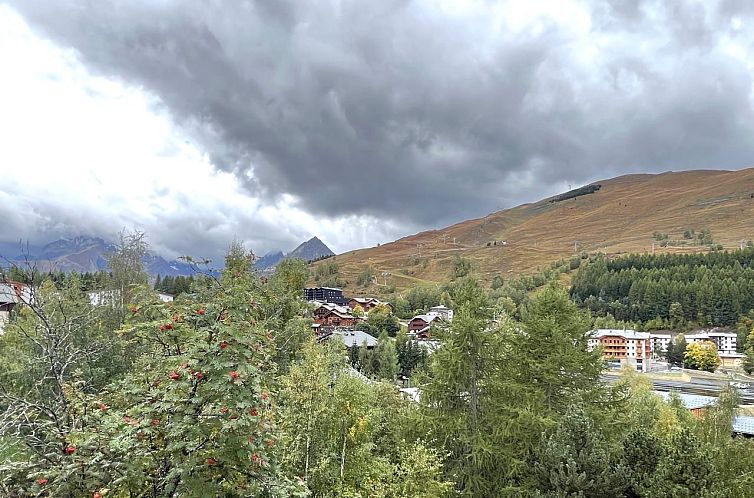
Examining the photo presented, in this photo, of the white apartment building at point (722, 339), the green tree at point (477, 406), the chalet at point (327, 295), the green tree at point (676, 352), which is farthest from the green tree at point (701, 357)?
the chalet at point (327, 295)

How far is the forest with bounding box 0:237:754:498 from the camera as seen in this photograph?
19.8 ft

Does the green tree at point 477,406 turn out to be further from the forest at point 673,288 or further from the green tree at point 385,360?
the forest at point 673,288

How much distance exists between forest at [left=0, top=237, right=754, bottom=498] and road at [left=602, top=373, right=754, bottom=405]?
32.0m

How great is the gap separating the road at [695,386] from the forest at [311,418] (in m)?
32.0

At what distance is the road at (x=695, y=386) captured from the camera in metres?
53.2

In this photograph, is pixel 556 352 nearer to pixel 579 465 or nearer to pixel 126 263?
pixel 579 465

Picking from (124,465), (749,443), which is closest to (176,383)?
(124,465)

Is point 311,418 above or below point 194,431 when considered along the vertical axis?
below

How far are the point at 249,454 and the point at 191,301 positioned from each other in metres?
2.92

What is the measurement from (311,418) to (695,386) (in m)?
66.3

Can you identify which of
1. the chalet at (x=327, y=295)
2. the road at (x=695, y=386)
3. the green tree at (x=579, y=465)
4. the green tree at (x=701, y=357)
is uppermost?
the chalet at (x=327, y=295)

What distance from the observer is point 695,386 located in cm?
5962

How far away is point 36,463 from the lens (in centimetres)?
604

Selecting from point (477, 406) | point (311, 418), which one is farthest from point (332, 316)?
point (311, 418)
